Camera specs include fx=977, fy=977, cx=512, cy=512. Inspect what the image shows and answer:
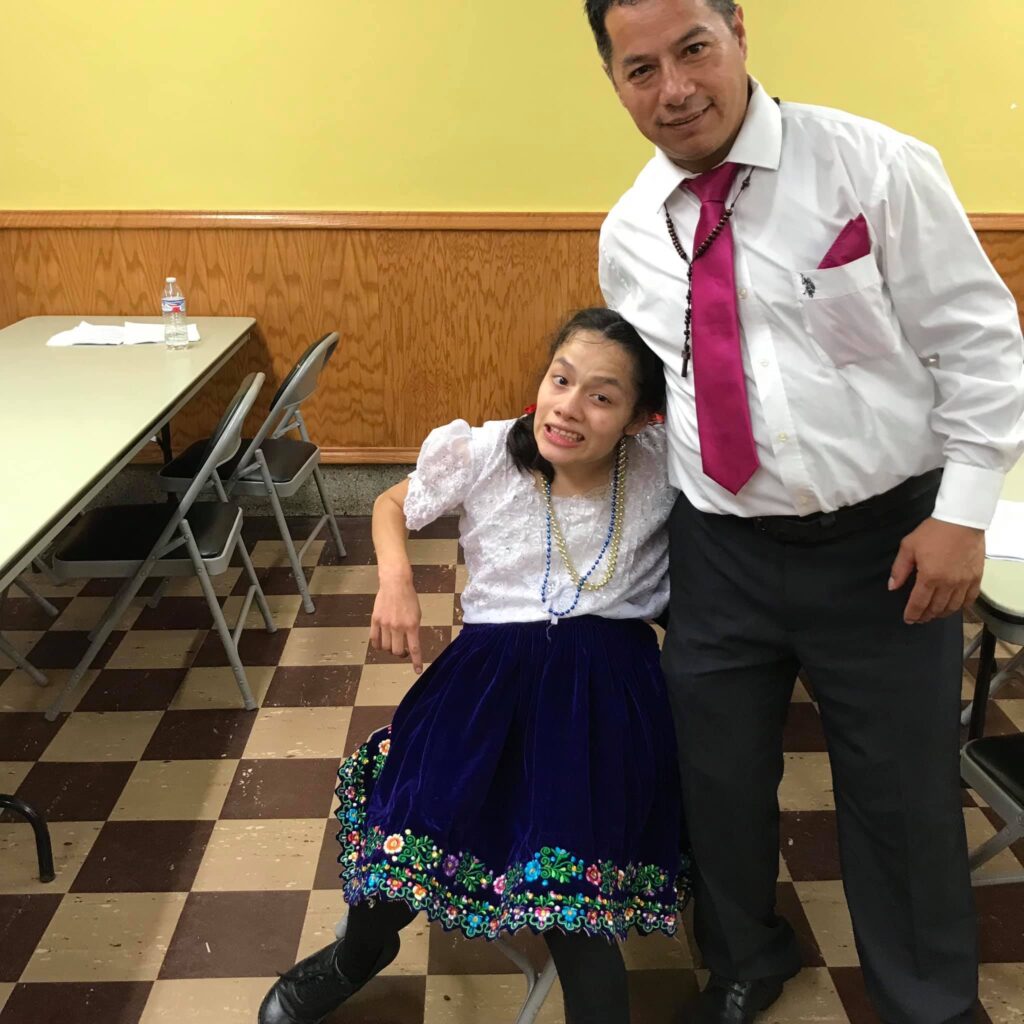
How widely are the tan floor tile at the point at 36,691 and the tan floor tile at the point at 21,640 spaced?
10 cm

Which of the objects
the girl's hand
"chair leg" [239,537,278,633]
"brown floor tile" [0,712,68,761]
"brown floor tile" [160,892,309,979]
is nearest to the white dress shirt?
the girl's hand

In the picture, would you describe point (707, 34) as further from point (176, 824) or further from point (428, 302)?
point (428, 302)

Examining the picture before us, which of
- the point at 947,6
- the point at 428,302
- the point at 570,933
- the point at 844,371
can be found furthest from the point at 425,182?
the point at 570,933

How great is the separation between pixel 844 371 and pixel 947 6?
2612 mm

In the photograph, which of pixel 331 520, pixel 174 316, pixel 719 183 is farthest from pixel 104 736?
pixel 719 183

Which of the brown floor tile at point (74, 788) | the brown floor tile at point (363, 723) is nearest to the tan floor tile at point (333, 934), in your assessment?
the brown floor tile at point (363, 723)

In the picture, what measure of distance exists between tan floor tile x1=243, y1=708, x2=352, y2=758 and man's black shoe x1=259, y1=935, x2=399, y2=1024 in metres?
0.76

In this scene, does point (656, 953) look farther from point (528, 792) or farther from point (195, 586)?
point (195, 586)

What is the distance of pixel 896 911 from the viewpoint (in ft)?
4.78

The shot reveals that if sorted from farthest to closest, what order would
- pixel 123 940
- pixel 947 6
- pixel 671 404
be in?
1. pixel 947 6
2. pixel 123 940
3. pixel 671 404

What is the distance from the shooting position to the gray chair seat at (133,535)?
7.73ft

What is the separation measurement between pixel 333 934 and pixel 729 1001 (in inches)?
28.9

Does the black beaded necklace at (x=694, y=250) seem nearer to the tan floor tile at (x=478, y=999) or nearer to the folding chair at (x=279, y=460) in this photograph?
A: the tan floor tile at (x=478, y=999)

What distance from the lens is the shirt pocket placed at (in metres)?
1.24
